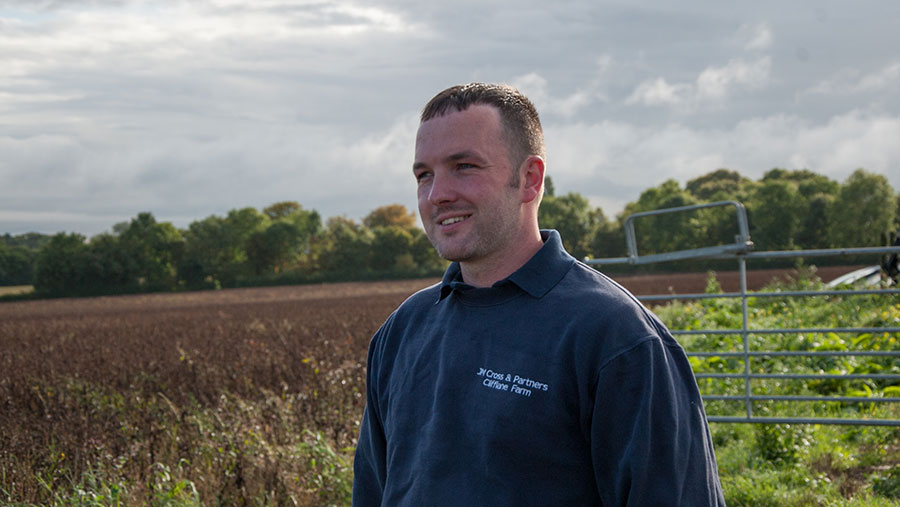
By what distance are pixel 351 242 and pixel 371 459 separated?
220ft

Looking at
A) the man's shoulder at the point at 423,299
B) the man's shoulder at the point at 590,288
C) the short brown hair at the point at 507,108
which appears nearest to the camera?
the man's shoulder at the point at 590,288

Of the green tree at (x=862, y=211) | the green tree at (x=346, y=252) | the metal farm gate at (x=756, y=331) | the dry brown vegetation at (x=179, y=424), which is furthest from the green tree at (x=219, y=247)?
the metal farm gate at (x=756, y=331)

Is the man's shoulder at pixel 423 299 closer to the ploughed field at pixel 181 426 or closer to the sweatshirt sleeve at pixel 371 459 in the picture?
the sweatshirt sleeve at pixel 371 459

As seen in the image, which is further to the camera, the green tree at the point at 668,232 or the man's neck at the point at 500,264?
the green tree at the point at 668,232

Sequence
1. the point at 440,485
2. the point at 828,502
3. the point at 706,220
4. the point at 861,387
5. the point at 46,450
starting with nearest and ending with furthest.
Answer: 1. the point at 440,485
2. the point at 828,502
3. the point at 46,450
4. the point at 861,387
5. the point at 706,220

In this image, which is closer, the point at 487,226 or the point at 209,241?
the point at 487,226

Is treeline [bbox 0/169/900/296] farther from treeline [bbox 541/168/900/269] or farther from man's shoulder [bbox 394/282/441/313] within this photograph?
man's shoulder [bbox 394/282/441/313]

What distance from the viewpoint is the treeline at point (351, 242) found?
58.2 m

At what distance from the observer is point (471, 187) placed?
6.66 feet

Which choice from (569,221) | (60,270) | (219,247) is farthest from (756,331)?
(219,247)

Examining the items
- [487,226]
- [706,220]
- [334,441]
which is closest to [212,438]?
[334,441]

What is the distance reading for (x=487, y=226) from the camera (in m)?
2.05

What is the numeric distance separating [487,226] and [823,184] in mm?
83523

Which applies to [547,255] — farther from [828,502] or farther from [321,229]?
[321,229]
